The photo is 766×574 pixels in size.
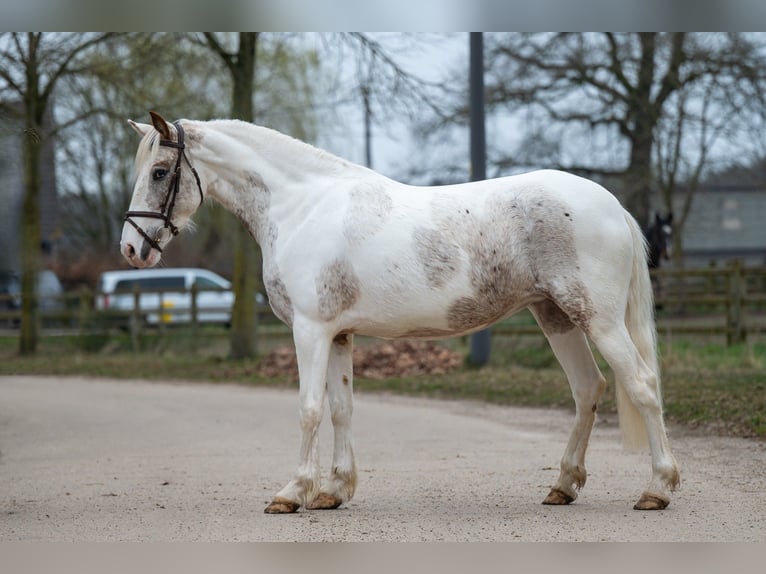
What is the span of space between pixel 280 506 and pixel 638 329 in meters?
2.33

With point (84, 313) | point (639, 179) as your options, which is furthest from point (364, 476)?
point (639, 179)

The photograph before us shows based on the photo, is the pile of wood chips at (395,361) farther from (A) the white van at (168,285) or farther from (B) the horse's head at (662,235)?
(A) the white van at (168,285)

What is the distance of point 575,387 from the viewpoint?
6051 millimetres

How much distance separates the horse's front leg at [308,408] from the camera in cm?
568

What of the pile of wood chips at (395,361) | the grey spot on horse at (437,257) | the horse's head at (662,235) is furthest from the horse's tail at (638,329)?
the horse's head at (662,235)

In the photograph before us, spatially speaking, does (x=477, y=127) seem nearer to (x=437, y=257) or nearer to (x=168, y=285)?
(x=437, y=257)

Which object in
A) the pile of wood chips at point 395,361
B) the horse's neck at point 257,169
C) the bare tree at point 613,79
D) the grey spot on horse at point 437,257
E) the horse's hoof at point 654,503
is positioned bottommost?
the pile of wood chips at point 395,361

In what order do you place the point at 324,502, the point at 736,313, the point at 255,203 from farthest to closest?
the point at 736,313 < the point at 255,203 < the point at 324,502

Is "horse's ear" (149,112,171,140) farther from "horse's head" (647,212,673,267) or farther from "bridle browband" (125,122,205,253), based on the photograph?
"horse's head" (647,212,673,267)

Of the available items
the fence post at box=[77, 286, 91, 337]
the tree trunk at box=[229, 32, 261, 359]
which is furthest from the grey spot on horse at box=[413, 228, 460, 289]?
the fence post at box=[77, 286, 91, 337]

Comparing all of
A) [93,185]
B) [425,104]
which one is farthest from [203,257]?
[425,104]

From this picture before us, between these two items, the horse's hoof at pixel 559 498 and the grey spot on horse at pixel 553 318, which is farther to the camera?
the grey spot on horse at pixel 553 318

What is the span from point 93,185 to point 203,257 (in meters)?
6.66

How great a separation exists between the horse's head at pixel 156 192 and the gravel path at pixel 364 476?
161cm
